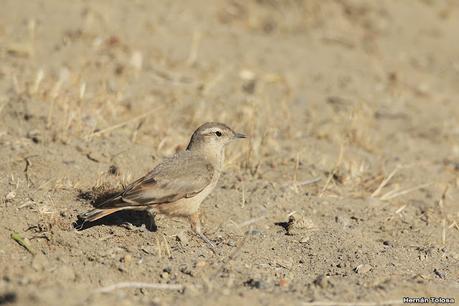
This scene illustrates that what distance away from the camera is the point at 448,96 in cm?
1352

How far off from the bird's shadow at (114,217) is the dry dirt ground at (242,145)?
1.6 inches

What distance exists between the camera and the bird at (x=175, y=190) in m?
6.84

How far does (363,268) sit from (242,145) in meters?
3.25

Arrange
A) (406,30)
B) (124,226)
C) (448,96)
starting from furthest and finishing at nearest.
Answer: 1. (406,30)
2. (448,96)
3. (124,226)

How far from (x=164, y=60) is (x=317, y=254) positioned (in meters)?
6.01

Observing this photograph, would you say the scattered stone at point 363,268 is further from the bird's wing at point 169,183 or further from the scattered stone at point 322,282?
the bird's wing at point 169,183

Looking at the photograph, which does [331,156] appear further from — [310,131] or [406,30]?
[406,30]

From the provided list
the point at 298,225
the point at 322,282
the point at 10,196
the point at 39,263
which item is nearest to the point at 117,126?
the point at 10,196

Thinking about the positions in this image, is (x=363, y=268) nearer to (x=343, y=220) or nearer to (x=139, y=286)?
(x=343, y=220)

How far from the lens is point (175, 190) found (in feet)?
23.5

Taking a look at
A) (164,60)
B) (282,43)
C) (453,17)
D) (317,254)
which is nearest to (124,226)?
(317,254)

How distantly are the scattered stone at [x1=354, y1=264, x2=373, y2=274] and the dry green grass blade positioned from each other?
2912mm

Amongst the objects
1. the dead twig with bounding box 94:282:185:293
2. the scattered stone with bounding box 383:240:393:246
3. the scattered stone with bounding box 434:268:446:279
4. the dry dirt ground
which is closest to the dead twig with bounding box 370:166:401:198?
the dry dirt ground

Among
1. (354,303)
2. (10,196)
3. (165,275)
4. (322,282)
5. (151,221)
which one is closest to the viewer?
(354,303)
